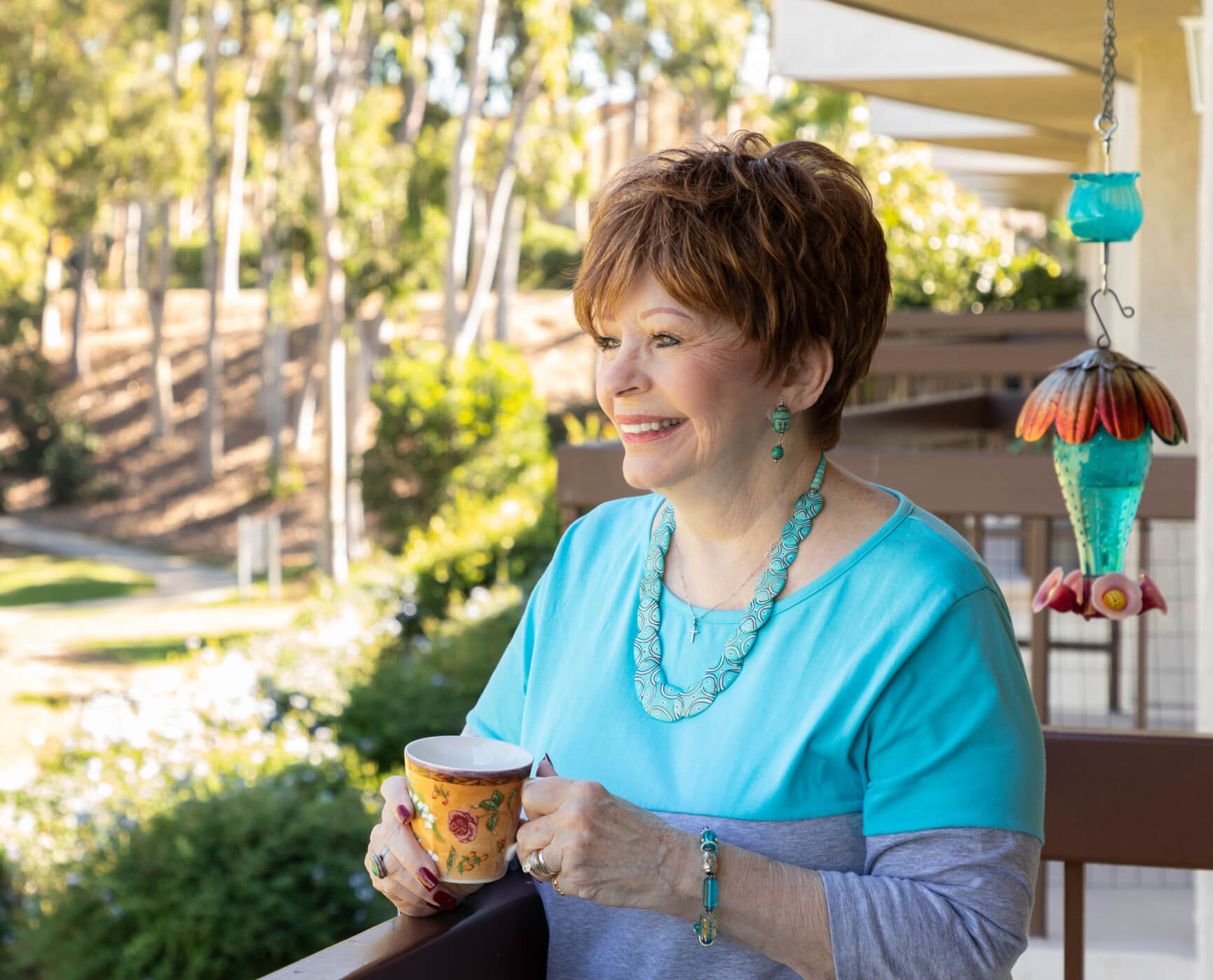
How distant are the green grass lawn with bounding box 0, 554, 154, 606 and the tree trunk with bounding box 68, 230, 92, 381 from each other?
9.48 m

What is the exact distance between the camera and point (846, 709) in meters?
1.40

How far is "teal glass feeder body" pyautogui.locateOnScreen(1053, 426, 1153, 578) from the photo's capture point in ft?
5.90

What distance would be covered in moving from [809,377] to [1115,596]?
1.97ft

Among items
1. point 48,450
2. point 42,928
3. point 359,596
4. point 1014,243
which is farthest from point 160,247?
point 42,928

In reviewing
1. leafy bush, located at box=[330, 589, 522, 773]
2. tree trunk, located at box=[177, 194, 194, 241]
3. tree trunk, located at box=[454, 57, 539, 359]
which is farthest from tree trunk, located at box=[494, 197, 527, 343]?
leafy bush, located at box=[330, 589, 522, 773]

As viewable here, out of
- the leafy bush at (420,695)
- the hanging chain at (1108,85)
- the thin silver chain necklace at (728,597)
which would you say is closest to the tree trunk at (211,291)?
the leafy bush at (420,695)

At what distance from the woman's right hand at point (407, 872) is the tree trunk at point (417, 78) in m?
21.6

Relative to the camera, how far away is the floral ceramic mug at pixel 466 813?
1340 mm

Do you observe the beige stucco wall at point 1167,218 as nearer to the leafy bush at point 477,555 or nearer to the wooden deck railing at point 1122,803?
the wooden deck railing at point 1122,803

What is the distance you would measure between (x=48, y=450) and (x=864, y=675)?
28.8 meters

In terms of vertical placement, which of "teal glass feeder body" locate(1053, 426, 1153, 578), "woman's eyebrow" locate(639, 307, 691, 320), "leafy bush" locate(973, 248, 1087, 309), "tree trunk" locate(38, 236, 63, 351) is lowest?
"teal glass feeder body" locate(1053, 426, 1153, 578)

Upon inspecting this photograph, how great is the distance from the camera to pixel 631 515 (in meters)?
1.84

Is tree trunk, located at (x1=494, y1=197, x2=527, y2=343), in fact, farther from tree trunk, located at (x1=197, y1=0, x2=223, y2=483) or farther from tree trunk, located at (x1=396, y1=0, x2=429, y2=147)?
tree trunk, located at (x1=197, y1=0, x2=223, y2=483)

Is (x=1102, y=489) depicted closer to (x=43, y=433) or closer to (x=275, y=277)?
(x=275, y=277)
